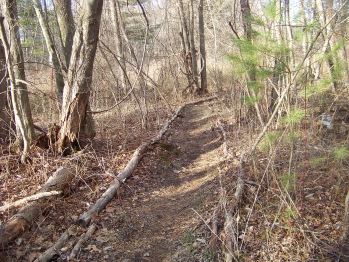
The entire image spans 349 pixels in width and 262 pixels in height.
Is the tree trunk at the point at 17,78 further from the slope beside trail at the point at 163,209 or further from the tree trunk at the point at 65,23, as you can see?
the slope beside trail at the point at 163,209

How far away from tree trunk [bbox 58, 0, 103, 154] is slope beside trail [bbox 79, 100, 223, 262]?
1.41 meters

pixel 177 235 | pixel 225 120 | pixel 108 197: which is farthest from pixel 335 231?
pixel 225 120

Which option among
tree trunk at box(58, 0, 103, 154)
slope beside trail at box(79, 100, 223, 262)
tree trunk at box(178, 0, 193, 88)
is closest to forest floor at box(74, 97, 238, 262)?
slope beside trail at box(79, 100, 223, 262)

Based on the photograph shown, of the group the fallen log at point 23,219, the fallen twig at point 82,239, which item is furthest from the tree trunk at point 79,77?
the fallen twig at point 82,239

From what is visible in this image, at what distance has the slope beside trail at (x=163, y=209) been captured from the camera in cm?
339

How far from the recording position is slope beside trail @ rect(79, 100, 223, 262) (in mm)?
3389

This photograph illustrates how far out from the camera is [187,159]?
20.2 ft

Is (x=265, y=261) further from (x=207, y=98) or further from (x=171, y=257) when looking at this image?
(x=207, y=98)

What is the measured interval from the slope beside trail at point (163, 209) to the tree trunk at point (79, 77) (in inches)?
55.4

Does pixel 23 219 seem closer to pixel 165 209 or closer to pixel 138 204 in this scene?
pixel 138 204

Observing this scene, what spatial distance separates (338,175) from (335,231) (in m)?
0.91

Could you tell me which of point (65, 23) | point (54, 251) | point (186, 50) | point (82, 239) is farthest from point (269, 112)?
point (186, 50)

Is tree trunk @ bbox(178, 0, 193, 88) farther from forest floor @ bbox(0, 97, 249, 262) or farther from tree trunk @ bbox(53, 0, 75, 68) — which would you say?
forest floor @ bbox(0, 97, 249, 262)

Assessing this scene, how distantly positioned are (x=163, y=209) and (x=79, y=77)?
275cm
